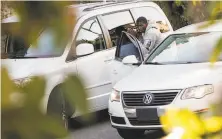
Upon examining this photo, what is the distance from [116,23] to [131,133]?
228cm

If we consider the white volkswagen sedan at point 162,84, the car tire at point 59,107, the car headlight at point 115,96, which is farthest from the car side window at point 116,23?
the car tire at point 59,107

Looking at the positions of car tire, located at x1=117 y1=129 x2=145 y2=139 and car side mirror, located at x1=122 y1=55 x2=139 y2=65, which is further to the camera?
car side mirror, located at x1=122 y1=55 x2=139 y2=65

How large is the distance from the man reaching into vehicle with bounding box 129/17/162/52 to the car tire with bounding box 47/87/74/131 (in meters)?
6.80

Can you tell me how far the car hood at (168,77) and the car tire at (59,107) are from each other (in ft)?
15.7

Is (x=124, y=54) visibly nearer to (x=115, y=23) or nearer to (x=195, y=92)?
(x=115, y=23)

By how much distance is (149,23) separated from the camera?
8.44 meters

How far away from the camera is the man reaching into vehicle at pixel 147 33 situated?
26.2 ft

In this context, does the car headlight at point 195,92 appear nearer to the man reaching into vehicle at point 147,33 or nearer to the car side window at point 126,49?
the car side window at point 126,49

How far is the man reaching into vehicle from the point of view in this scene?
26.2ft

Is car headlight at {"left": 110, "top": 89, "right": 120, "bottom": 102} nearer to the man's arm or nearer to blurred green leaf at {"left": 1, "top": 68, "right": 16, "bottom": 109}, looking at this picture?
the man's arm

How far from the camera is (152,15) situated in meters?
9.02

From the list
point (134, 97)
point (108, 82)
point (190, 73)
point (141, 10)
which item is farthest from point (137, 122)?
point (141, 10)

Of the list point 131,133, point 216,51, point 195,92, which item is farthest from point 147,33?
point 216,51

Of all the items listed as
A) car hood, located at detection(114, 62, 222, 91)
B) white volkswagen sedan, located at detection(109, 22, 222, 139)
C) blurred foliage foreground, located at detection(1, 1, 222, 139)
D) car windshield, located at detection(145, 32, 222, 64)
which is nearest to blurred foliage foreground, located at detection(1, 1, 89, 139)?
blurred foliage foreground, located at detection(1, 1, 222, 139)
